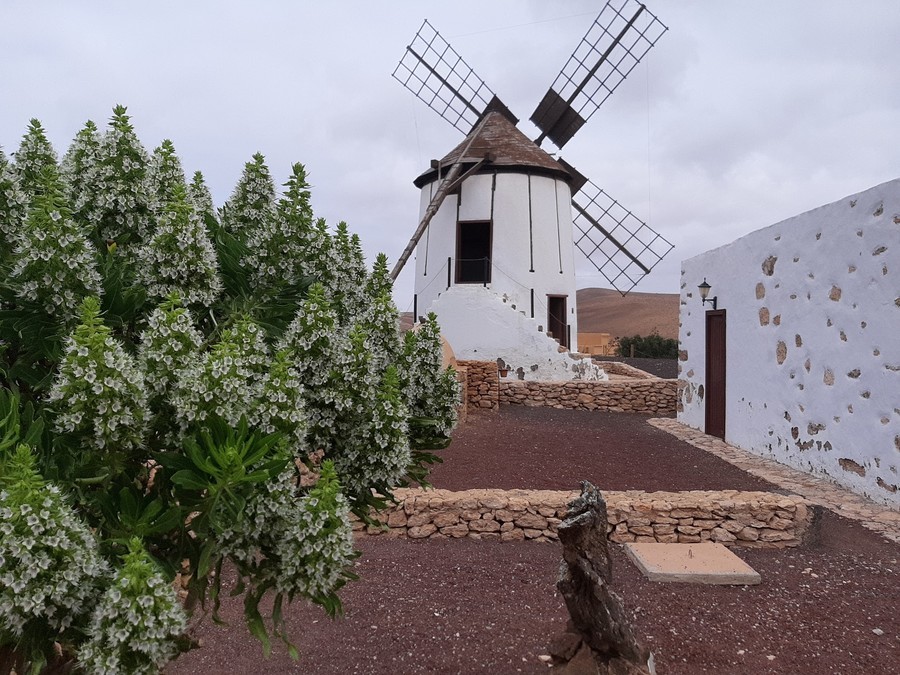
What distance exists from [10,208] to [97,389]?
105 centimetres

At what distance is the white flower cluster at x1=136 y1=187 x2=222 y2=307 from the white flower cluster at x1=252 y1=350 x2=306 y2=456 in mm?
386

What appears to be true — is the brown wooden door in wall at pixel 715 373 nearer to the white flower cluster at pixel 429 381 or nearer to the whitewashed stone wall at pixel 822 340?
the whitewashed stone wall at pixel 822 340

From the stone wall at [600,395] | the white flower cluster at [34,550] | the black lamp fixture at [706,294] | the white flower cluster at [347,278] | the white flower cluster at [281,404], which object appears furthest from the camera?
the stone wall at [600,395]

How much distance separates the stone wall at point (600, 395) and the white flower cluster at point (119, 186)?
1148 cm

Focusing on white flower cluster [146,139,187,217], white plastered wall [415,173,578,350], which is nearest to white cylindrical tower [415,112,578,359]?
white plastered wall [415,173,578,350]

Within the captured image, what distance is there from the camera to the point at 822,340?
721 centimetres

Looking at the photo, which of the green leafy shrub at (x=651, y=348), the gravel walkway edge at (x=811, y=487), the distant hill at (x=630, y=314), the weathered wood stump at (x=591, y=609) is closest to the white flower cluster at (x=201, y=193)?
the weathered wood stump at (x=591, y=609)

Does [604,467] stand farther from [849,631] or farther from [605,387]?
[605,387]

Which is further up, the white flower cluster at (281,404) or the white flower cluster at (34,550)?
the white flower cluster at (281,404)

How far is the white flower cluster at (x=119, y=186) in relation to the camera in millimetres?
2164

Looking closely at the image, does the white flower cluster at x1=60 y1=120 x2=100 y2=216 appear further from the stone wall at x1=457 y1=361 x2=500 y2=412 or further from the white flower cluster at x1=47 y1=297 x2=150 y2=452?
the stone wall at x1=457 y1=361 x2=500 y2=412

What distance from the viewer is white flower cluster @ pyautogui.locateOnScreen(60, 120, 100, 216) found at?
85.5 inches

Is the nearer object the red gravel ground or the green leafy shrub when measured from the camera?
the red gravel ground

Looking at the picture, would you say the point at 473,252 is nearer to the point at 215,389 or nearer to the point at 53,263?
the point at 53,263
